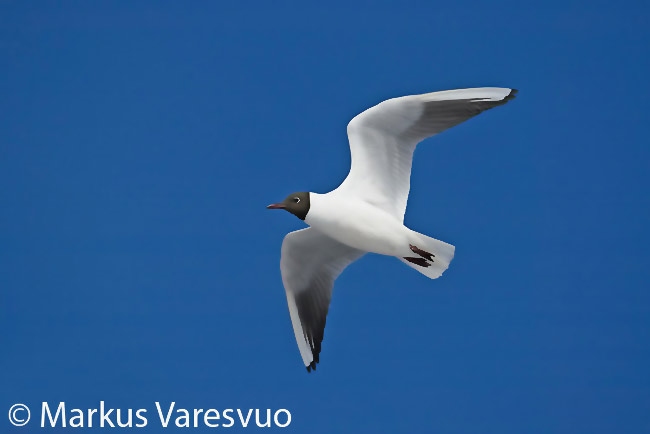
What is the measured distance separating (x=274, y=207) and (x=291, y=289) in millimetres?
813

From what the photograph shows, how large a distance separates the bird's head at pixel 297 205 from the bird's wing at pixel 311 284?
0.55 m

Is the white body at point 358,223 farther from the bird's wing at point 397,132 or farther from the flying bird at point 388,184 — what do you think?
the bird's wing at point 397,132

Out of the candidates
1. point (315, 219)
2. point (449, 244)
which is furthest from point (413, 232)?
point (315, 219)

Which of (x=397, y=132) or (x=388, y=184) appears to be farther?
(x=388, y=184)

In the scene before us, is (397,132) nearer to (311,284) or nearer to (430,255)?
(430,255)

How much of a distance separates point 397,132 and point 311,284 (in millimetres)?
1256

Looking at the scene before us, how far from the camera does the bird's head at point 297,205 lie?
5684 mm

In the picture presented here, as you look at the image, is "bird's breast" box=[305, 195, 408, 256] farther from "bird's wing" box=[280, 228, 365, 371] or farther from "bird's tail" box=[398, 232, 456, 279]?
"bird's wing" box=[280, 228, 365, 371]

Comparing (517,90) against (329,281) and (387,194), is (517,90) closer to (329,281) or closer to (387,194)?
(387,194)

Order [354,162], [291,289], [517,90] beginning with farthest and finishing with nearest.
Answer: [291,289] → [354,162] → [517,90]

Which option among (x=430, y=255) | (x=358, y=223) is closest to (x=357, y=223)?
(x=358, y=223)

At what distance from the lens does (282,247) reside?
617 centimetres

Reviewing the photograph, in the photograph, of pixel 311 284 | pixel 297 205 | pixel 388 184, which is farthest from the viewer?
pixel 311 284

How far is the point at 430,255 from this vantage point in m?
5.77
